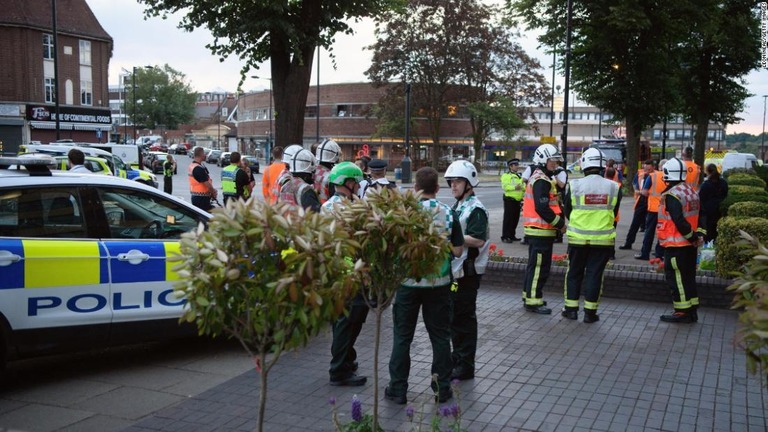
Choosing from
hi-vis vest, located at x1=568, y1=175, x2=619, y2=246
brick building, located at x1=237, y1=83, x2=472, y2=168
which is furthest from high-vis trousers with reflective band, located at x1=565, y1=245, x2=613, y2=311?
brick building, located at x1=237, y1=83, x2=472, y2=168

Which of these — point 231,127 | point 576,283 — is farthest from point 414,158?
point 231,127

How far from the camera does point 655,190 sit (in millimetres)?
12984

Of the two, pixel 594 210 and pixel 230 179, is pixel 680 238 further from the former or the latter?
pixel 230 179

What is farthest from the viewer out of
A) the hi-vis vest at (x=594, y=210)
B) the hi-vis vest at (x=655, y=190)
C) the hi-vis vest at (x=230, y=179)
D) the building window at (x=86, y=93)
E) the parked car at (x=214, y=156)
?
the parked car at (x=214, y=156)

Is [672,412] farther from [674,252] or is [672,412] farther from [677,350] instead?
[674,252]

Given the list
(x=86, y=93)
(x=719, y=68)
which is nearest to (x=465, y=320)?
(x=719, y=68)

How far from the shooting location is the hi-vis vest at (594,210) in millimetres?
8539

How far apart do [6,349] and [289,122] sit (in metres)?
10.4

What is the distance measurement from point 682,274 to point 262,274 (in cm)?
676

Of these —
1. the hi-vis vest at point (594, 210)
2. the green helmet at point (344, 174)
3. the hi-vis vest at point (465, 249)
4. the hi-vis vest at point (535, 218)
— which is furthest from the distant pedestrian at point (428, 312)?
the hi-vis vest at point (535, 218)

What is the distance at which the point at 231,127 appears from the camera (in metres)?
121

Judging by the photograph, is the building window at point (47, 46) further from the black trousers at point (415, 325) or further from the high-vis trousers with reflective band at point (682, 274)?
the black trousers at point (415, 325)

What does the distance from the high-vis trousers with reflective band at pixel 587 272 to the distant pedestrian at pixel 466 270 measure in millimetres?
2641

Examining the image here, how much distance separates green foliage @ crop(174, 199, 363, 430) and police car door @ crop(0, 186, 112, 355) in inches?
121
